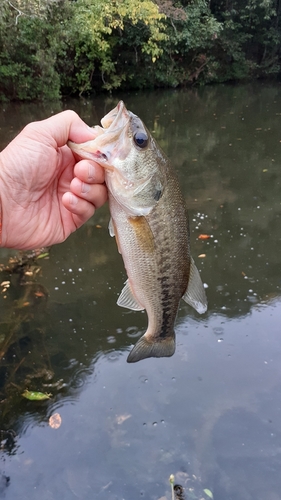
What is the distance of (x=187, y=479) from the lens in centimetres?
281

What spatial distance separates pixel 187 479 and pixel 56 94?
16729mm

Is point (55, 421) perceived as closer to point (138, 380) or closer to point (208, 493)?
point (138, 380)

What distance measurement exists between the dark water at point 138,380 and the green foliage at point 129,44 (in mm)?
10879

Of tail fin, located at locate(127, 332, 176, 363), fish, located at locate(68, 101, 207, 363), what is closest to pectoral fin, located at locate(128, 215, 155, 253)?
fish, located at locate(68, 101, 207, 363)

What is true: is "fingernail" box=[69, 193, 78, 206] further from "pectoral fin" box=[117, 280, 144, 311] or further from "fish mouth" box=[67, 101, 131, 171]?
"pectoral fin" box=[117, 280, 144, 311]

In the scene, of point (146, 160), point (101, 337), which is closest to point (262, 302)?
point (101, 337)

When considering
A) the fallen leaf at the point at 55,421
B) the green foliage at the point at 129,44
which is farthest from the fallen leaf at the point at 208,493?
the green foliage at the point at 129,44

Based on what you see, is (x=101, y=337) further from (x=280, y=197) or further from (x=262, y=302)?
(x=280, y=197)

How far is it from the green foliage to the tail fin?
42.7 feet

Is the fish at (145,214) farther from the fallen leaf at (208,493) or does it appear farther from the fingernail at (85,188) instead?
the fallen leaf at (208,493)

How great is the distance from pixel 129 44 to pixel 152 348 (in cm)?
2068

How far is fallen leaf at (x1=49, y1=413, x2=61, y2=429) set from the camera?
10.5 feet

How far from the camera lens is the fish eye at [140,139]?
5.85 feet

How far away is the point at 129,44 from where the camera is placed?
1975 cm
